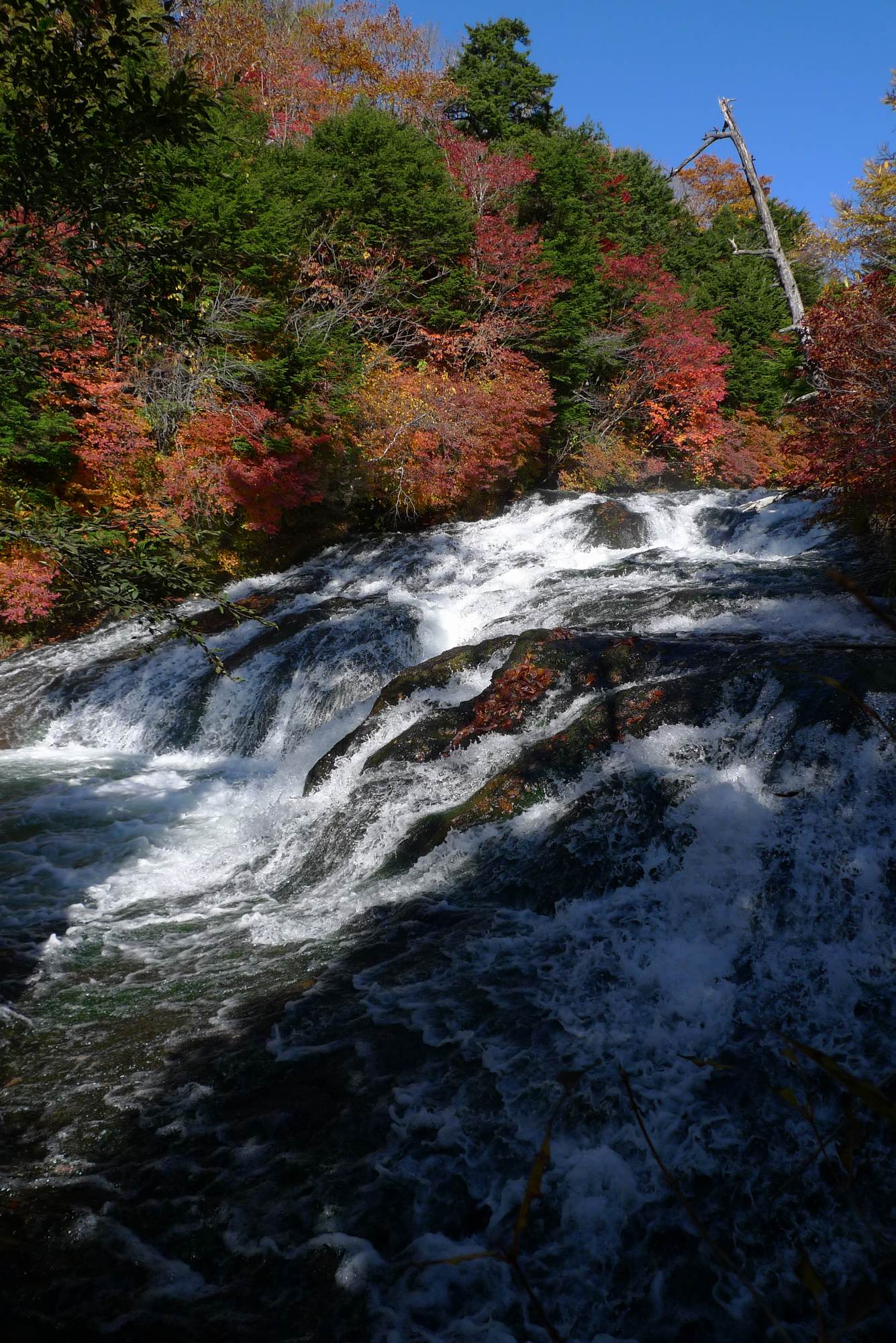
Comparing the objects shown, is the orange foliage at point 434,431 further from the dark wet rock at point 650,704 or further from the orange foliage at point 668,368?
the dark wet rock at point 650,704

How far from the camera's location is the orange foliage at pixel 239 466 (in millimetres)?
12516

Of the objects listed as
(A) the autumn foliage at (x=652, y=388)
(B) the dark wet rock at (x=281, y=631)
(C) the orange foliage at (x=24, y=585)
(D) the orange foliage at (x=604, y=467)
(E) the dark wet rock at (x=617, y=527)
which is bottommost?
(B) the dark wet rock at (x=281, y=631)

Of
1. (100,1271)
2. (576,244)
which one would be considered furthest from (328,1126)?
(576,244)

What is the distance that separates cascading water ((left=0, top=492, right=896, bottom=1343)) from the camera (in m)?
2.81

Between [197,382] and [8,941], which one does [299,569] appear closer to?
[197,382]

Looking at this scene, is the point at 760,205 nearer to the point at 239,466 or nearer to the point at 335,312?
the point at 335,312

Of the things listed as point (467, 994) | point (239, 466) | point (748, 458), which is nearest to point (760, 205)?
point (239, 466)

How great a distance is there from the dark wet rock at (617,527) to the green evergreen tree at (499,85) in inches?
566

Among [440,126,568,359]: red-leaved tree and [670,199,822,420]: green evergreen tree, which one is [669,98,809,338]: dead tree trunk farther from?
[670,199,822,420]: green evergreen tree

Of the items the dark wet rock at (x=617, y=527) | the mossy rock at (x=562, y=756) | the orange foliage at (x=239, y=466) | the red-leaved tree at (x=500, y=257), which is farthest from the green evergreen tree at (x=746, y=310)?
the mossy rock at (x=562, y=756)

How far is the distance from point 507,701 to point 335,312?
Result: 10625mm

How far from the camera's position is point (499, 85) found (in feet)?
72.6

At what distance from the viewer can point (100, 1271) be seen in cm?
280

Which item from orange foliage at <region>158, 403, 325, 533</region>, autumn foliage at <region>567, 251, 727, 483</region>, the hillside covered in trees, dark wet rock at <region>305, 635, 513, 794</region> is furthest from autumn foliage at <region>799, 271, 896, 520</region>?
autumn foliage at <region>567, 251, 727, 483</region>
